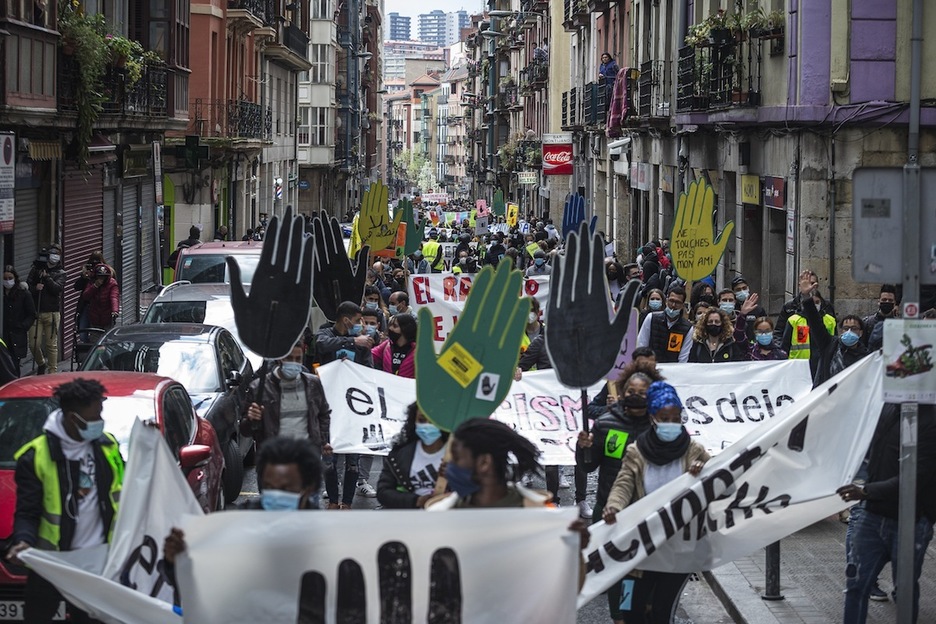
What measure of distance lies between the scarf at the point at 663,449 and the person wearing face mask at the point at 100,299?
13.9 metres

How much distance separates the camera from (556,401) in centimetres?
1169

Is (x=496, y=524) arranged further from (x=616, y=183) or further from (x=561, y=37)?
(x=561, y=37)

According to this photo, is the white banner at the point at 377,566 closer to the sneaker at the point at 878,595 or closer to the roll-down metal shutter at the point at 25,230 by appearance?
the sneaker at the point at 878,595

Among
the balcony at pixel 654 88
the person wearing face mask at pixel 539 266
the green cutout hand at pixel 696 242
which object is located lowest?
the person wearing face mask at pixel 539 266

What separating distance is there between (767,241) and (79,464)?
52.6 feet

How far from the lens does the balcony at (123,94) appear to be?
20.6m

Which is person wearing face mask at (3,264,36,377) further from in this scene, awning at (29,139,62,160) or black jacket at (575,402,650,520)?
black jacket at (575,402,650,520)

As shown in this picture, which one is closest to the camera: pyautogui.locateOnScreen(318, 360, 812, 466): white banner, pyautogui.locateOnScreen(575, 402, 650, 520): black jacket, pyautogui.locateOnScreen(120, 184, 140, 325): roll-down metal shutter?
pyautogui.locateOnScreen(575, 402, 650, 520): black jacket

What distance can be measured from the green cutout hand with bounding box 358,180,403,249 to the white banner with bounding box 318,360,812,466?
30.1ft

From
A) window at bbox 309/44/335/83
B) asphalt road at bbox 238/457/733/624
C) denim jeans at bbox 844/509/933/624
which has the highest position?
window at bbox 309/44/335/83

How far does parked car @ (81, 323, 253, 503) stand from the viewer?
38.8 ft

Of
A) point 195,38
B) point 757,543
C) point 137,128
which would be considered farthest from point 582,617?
point 195,38

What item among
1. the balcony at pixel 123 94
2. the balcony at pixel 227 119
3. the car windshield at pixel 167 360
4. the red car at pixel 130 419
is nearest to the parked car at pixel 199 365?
the car windshield at pixel 167 360

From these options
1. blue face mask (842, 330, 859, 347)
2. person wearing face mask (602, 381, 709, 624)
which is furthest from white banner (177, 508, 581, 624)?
blue face mask (842, 330, 859, 347)
